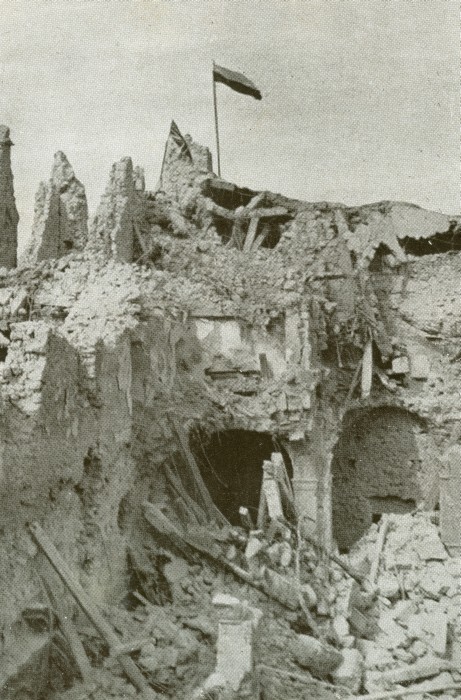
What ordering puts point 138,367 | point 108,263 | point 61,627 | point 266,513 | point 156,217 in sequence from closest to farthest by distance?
point 61,627
point 138,367
point 266,513
point 108,263
point 156,217

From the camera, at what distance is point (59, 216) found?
60.7 ft

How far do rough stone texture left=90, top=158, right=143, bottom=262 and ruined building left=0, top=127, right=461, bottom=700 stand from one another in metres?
0.05

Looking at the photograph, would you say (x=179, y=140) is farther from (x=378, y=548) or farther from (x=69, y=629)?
(x=69, y=629)

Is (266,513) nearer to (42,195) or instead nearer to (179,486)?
(179,486)

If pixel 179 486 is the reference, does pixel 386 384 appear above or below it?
above

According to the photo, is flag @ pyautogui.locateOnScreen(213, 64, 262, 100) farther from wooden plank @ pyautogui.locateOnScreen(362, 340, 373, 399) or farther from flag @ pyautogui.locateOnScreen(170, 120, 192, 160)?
wooden plank @ pyautogui.locateOnScreen(362, 340, 373, 399)

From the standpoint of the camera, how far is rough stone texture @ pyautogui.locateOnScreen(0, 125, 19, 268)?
2042cm

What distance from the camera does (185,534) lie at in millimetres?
11344

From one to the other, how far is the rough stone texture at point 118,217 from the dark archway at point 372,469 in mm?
6612

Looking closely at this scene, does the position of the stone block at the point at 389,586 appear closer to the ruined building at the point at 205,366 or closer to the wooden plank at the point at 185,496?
the ruined building at the point at 205,366

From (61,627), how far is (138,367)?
16.1 ft

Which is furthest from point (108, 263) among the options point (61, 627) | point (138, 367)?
point (61, 627)

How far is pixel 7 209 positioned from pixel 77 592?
48.6 ft

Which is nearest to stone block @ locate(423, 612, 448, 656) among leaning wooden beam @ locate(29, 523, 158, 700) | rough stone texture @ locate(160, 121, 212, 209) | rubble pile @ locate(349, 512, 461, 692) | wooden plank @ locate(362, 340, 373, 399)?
rubble pile @ locate(349, 512, 461, 692)
